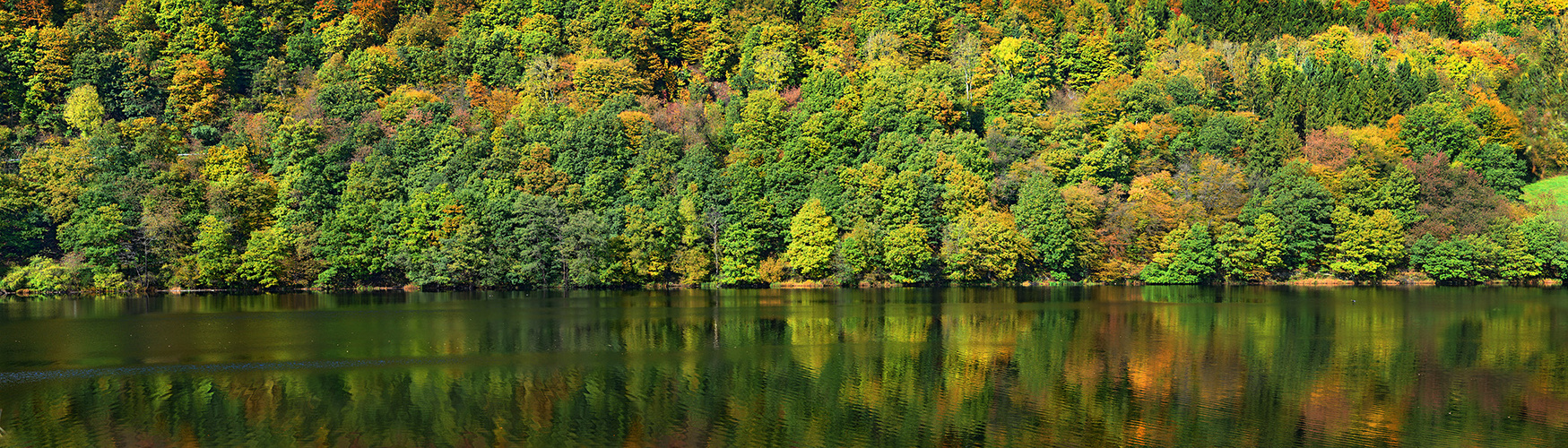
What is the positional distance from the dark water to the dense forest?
82.9ft

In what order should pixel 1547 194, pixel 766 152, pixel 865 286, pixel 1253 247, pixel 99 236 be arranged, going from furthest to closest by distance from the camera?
pixel 766 152
pixel 1547 194
pixel 865 286
pixel 1253 247
pixel 99 236

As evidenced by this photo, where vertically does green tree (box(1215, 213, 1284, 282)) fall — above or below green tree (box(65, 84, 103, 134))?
below

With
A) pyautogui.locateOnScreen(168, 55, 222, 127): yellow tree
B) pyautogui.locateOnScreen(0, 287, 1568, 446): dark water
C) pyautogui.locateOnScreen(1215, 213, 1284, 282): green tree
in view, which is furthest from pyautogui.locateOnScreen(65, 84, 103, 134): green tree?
pyautogui.locateOnScreen(1215, 213, 1284, 282): green tree

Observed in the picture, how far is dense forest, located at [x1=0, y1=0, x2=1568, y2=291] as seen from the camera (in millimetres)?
83438

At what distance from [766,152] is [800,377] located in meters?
64.7

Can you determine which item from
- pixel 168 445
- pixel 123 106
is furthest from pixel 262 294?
pixel 168 445

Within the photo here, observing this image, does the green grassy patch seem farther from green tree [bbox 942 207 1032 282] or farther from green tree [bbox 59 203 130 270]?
green tree [bbox 59 203 130 270]

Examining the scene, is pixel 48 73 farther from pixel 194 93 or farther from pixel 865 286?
pixel 865 286

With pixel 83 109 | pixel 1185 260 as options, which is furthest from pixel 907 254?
pixel 83 109

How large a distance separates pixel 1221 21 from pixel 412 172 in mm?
93398

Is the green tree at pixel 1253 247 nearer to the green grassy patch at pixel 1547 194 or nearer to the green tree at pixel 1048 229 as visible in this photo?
the green tree at pixel 1048 229

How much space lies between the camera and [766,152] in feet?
323

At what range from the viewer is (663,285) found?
87.5 meters

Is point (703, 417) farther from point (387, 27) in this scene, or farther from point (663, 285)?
point (387, 27)
